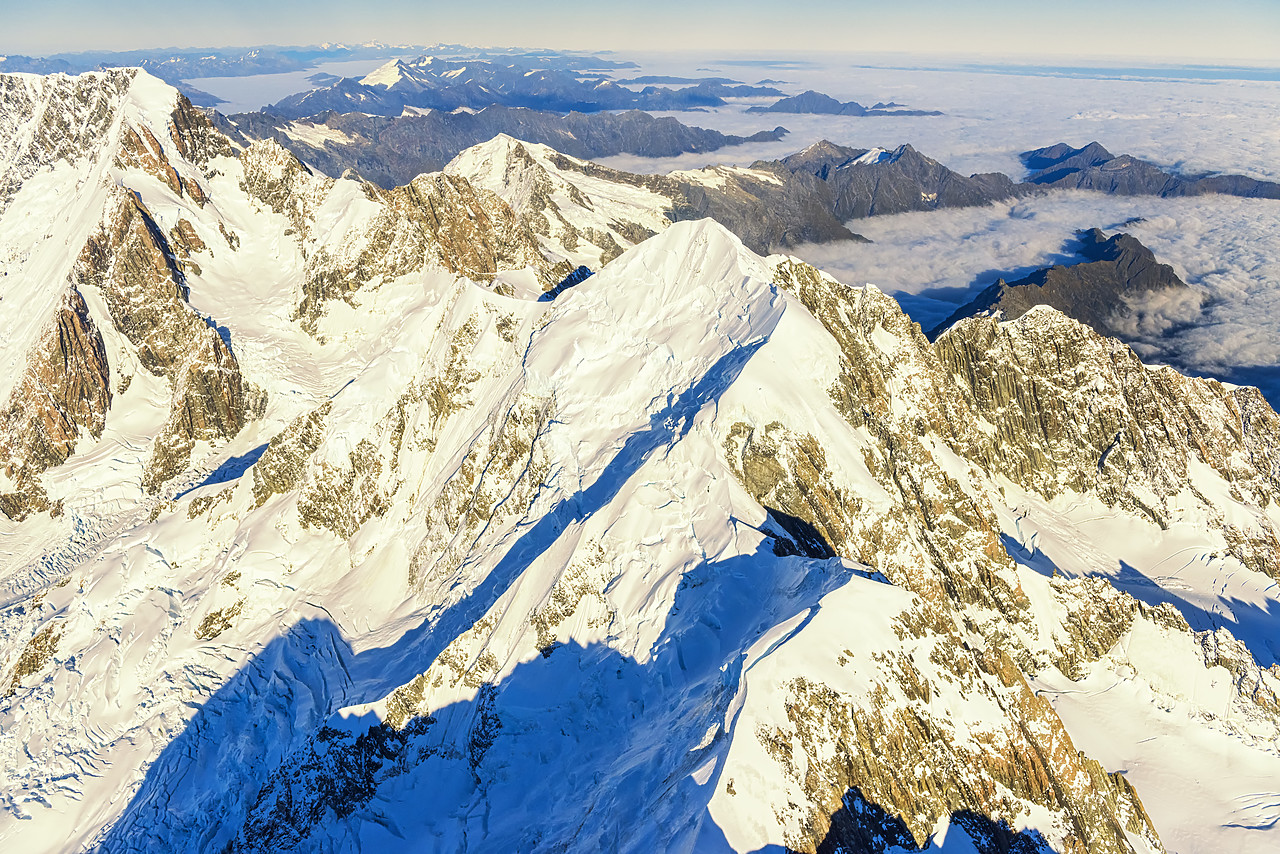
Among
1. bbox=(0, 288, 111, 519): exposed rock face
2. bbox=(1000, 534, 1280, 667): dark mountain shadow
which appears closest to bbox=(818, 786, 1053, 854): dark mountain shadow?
bbox=(1000, 534, 1280, 667): dark mountain shadow

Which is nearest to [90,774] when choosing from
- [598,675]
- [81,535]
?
[81,535]

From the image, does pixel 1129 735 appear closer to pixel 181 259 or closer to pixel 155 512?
pixel 155 512

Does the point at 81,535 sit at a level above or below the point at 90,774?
above

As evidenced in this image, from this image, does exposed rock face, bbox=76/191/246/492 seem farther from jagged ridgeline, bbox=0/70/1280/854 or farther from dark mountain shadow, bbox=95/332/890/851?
dark mountain shadow, bbox=95/332/890/851

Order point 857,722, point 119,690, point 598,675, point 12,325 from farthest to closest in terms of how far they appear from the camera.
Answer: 1. point 12,325
2. point 119,690
3. point 598,675
4. point 857,722

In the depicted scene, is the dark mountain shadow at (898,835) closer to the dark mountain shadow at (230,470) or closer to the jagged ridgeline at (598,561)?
the jagged ridgeline at (598,561)

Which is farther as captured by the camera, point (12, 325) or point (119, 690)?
point (12, 325)

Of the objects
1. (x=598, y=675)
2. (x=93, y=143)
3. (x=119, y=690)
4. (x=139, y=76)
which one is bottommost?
(x=119, y=690)
